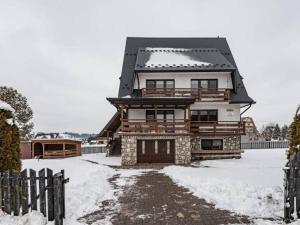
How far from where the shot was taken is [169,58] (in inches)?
1107

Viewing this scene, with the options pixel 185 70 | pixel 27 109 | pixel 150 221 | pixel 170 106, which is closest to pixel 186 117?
pixel 170 106

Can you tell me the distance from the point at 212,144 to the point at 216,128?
4.79 feet

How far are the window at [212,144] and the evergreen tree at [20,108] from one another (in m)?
21.9

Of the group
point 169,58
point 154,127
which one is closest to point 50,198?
→ point 154,127

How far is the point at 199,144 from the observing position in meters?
25.9

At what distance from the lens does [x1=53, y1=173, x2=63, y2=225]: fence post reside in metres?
6.99

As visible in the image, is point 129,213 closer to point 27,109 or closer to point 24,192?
point 24,192

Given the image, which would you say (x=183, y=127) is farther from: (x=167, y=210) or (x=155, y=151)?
(x=167, y=210)

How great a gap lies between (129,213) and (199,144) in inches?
718

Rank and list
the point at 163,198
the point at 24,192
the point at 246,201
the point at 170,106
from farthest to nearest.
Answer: the point at 170,106
the point at 163,198
the point at 246,201
the point at 24,192

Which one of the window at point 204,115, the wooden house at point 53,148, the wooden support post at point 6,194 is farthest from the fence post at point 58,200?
the wooden house at point 53,148

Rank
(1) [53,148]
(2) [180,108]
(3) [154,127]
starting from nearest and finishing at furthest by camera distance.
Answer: (3) [154,127] < (2) [180,108] < (1) [53,148]

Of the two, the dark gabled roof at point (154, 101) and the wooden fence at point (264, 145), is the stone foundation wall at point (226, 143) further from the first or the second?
the wooden fence at point (264, 145)

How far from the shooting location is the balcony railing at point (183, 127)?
913 inches
